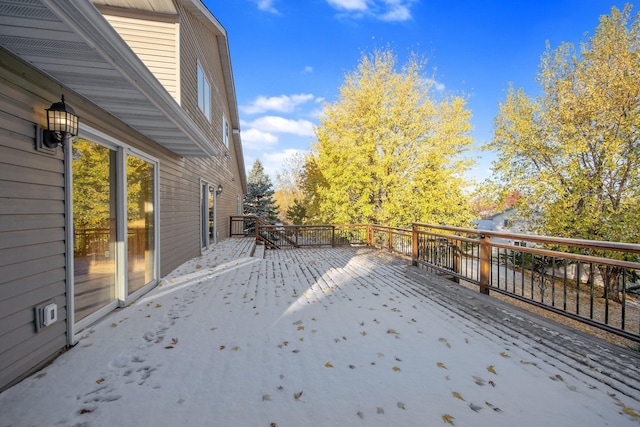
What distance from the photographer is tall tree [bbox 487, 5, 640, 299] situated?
8.47 m

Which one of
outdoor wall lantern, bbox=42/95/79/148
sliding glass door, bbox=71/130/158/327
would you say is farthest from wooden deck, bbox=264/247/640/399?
outdoor wall lantern, bbox=42/95/79/148

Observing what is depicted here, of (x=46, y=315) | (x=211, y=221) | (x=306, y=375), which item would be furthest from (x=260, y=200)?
(x=306, y=375)

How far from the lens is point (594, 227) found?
884 cm

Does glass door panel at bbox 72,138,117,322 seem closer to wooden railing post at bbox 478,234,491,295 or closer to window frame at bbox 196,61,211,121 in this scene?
window frame at bbox 196,61,211,121

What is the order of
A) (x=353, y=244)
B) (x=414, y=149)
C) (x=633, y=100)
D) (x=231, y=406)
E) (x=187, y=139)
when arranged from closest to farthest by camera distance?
1. (x=231, y=406)
2. (x=187, y=139)
3. (x=633, y=100)
4. (x=353, y=244)
5. (x=414, y=149)

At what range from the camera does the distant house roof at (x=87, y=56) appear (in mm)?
1729

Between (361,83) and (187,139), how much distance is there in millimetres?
10702

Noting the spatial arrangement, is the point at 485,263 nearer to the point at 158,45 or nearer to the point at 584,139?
the point at 158,45

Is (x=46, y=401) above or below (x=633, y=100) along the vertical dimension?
below

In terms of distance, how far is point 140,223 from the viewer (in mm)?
4508

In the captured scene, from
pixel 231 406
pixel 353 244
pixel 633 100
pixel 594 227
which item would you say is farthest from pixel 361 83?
pixel 231 406

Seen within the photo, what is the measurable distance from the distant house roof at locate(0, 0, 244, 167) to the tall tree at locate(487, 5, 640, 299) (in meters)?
11.7

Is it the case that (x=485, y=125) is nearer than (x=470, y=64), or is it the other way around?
(x=485, y=125)

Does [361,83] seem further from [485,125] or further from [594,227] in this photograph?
[594,227]
